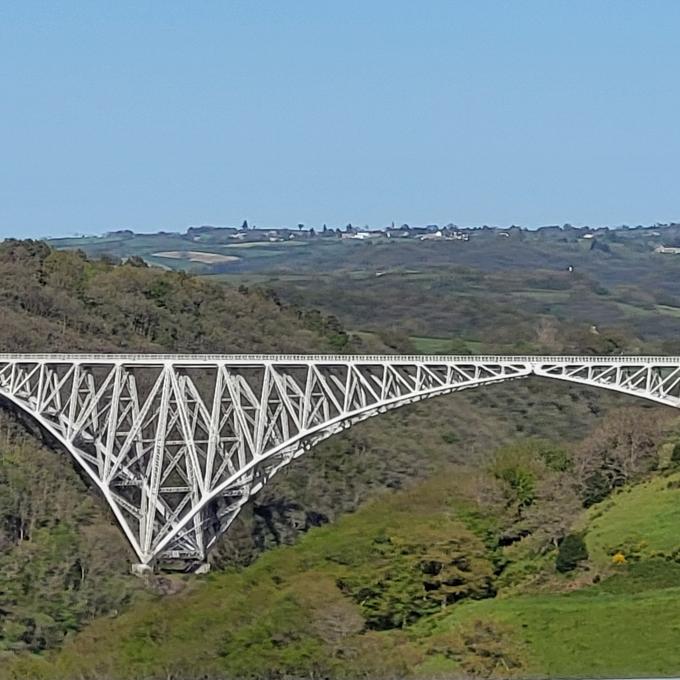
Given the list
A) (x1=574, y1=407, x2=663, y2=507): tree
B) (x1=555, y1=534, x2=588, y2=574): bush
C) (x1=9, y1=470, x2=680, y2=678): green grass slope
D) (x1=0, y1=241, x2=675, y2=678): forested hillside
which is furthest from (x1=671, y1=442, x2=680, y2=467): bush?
(x1=555, y1=534, x2=588, y2=574): bush

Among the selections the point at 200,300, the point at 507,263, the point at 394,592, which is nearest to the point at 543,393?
the point at 200,300

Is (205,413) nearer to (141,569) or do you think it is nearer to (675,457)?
(141,569)

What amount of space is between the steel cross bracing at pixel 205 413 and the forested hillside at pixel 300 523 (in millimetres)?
1255

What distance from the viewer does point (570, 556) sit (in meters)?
33.1

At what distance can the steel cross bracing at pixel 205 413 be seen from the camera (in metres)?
43.4

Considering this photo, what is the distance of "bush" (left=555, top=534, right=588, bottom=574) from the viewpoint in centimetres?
3297

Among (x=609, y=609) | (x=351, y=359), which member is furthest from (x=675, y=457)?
(x=609, y=609)

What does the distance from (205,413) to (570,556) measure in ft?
47.2

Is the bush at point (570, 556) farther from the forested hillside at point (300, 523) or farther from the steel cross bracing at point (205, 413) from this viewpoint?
the steel cross bracing at point (205, 413)

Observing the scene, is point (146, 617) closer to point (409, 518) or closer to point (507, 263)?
point (409, 518)

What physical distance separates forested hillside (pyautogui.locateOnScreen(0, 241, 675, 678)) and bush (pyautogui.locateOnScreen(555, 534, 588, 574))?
0.45 feet

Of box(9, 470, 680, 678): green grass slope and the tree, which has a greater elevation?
the tree

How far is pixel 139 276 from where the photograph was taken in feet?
245

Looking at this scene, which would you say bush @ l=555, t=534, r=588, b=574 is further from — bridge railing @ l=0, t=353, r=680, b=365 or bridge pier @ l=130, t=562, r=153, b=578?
bridge pier @ l=130, t=562, r=153, b=578
